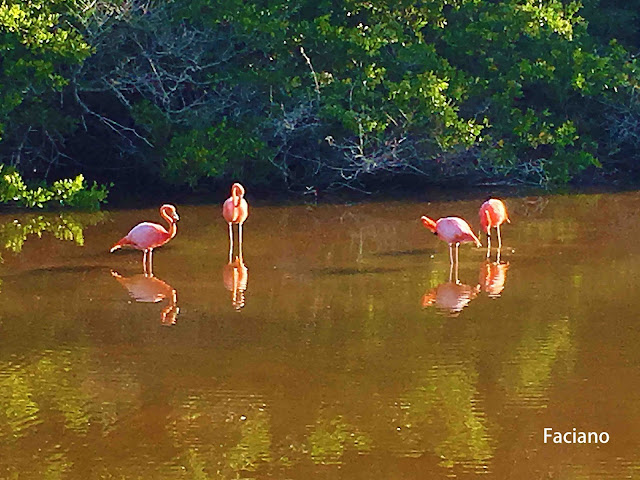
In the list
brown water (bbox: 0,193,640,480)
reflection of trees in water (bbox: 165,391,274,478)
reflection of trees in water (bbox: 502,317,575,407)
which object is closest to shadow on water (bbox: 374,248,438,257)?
brown water (bbox: 0,193,640,480)

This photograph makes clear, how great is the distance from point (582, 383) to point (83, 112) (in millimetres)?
8499

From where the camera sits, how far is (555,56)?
46.3 feet

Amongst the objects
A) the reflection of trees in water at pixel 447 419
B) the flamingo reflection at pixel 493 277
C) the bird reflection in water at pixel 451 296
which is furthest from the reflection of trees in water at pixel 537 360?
the flamingo reflection at pixel 493 277

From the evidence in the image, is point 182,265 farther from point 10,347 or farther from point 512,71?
point 512,71

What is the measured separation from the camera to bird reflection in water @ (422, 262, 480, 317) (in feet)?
27.8

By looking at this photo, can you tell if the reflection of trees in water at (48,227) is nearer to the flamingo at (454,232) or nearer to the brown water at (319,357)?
the brown water at (319,357)

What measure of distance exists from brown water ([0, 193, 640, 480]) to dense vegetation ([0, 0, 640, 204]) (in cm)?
222

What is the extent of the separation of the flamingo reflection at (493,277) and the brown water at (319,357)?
3 centimetres

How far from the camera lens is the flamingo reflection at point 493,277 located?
29.5ft

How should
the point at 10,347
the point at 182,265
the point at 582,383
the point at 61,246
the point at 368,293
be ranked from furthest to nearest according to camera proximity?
1. the point at 61,246
2. the point at 182,265
3. the point at 368,293
4. the point at 10,347
5. the point at 582,383

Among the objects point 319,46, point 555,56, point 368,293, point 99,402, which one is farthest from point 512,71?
point 99,402

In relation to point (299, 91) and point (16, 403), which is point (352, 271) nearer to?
point (16, 403)

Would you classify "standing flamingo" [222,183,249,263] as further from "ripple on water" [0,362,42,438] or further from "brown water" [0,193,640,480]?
"ripple on water" [0,362,42,438]

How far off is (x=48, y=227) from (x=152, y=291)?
3.13 meters
